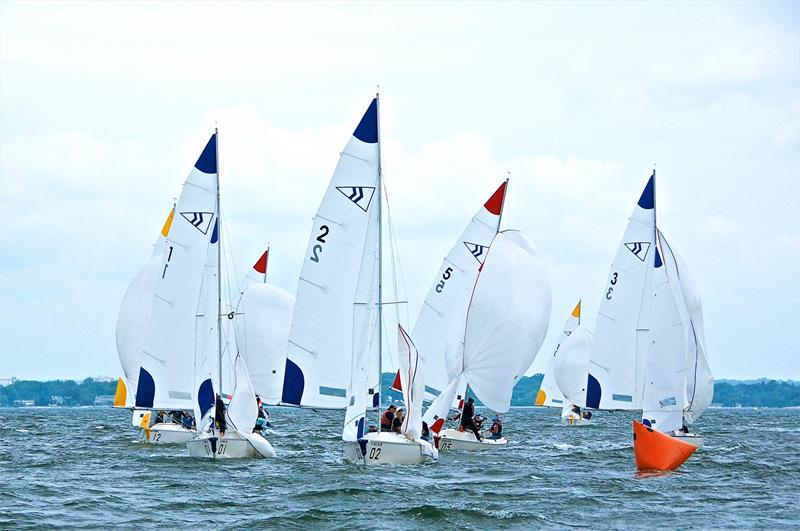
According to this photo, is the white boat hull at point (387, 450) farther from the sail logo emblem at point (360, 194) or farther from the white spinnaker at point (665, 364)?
the white spinnaker at point (665, 364)

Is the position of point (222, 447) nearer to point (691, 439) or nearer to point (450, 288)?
point (450, 288)

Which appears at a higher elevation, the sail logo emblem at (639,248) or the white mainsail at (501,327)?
the sail logo emblem at (639,248)

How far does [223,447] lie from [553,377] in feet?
142

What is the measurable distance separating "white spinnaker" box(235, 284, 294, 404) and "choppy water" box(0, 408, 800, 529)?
892 centimetres

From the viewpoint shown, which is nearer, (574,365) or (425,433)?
(425,433)

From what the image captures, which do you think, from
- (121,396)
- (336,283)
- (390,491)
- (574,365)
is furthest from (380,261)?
(574,365)

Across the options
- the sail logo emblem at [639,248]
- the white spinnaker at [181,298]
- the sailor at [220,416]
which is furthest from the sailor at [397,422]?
the sail logo emblem at [639,248]

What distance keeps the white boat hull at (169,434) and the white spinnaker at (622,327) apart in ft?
43.8

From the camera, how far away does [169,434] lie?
35656 millimetres

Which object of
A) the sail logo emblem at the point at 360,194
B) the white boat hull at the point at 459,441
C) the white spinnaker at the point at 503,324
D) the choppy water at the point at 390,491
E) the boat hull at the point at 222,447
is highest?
the sail logo emblem at the point at 360,194

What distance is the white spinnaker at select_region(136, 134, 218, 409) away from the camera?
31031 millimetres

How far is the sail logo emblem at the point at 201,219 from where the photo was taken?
3116cm

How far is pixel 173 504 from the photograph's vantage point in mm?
21422

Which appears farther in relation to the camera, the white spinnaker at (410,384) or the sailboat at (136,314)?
the sailboat at (136,314)
